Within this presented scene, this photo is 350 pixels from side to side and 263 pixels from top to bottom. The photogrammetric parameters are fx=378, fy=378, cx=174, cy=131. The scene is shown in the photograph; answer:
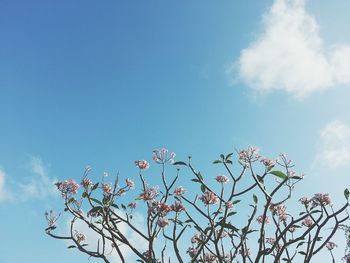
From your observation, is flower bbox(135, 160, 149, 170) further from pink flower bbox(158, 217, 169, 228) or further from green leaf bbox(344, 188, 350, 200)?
green leaf bbox(344, 188, 350, 200)

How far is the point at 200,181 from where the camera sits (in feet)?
15.8

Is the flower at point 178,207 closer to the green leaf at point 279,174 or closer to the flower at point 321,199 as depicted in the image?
the green leaf at point 279,174

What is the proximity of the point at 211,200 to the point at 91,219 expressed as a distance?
1546 mm

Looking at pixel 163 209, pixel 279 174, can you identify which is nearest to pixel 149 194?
pixel 163 209

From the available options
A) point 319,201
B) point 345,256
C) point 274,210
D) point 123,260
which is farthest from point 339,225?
point 123,260

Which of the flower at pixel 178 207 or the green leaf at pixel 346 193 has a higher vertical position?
the flower at pixel 178 207

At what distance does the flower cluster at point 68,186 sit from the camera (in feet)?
17.0

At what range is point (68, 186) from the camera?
5211 millimetres

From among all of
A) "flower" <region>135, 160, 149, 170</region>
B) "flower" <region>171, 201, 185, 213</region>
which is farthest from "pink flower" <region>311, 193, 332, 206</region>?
"flower" <region>135, 160, 149, 170</region>

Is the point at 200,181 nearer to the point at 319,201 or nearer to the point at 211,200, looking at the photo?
the point at 211,200

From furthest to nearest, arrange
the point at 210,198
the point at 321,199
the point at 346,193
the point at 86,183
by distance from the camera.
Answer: the point at 86,183, the point at 210,198, the point at 321,199, the point at 346,193

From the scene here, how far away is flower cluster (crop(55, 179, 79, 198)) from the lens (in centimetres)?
518

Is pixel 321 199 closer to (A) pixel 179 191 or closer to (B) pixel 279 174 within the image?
(B) pixel 279 174

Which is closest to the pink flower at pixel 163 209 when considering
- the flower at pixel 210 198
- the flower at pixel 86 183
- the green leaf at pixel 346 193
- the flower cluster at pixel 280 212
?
the flower at pixel 210 198
